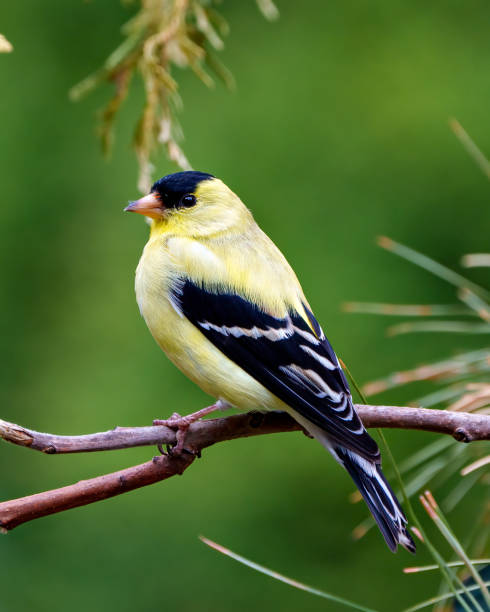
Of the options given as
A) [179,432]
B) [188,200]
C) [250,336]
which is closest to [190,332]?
[250,336]

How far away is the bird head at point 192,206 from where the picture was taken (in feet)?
7.50

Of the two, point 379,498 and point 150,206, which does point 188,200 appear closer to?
point 150,206

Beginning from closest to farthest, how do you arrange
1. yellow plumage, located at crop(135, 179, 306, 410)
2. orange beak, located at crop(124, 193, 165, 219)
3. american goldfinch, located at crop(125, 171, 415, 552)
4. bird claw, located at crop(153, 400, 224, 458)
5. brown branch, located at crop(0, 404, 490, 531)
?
1. brown branch, located at crop(0, 404, 490, 531)
2. bird claw, located at crop(153, 400, 224, 458)
3. american goldfinch, located at crop(125, 171, 415, 552)
4. yellow plumage, located at crop(135, 179, 306, 410)
5. orange beak, located at crop(124, 193, 165, 219)

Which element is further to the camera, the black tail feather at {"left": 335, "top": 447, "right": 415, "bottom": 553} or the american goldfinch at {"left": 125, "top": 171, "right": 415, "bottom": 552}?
the american goldfinch at {"left": 125, "top": 171, "right": 415, "bottom": 552}

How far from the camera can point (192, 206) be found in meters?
2.33

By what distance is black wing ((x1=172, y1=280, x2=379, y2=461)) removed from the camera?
190 cm

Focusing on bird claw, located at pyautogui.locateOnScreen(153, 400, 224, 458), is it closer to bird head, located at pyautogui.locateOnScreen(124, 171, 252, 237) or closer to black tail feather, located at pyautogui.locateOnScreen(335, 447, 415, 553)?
black tail feather, located at pyautogui.locateOnScreen(335, 447, 415, 553)

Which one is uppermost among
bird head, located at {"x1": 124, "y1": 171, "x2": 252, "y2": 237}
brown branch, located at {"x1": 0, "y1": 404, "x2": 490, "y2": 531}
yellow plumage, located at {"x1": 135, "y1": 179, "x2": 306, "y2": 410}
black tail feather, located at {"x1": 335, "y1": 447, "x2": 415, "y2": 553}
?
bird head, located at {"x1": 124, "y1": 171, "x2": 252, "y2": 237}

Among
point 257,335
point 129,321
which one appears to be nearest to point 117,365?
point 129,321

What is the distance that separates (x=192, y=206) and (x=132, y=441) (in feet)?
2.94

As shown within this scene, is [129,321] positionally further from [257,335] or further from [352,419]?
[352,419]

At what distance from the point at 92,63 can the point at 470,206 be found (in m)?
2.06

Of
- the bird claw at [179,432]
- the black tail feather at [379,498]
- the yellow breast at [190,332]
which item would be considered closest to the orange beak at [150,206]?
the yellow breast at [190,332]

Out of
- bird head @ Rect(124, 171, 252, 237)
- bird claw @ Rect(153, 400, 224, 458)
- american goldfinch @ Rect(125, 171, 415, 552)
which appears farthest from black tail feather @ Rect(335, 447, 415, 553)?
bird head @ Rect(124, 171, 252, 237)
